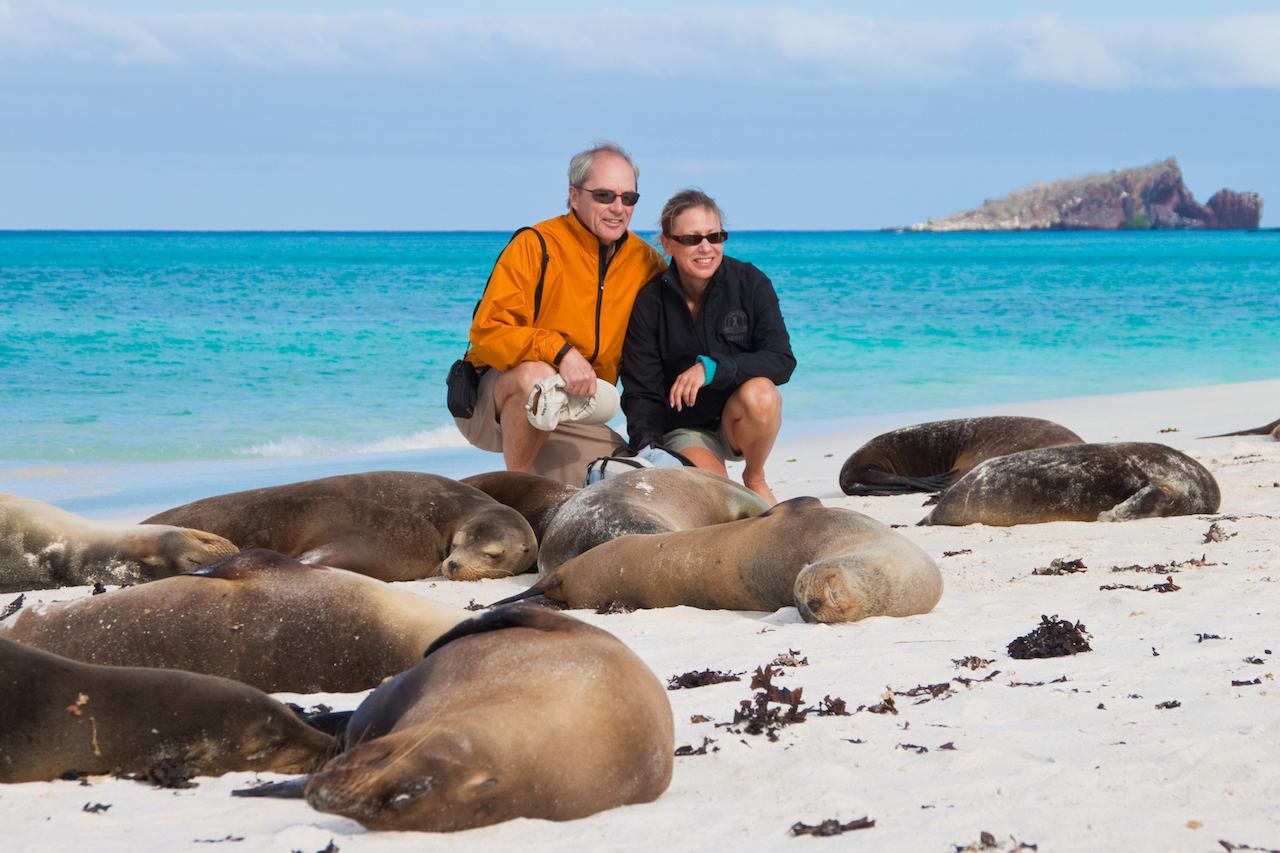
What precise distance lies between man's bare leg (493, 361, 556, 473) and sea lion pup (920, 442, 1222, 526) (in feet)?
7.86

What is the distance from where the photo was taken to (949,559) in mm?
6008

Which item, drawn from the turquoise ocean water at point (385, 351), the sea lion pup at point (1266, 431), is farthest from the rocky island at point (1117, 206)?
the sea lion pup at point (1266, 431)

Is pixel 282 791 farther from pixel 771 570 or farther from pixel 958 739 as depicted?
pixel 771 570

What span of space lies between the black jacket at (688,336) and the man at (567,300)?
165 mm

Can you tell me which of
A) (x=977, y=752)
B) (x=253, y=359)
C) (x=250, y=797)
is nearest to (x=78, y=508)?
(x=250, y=797)

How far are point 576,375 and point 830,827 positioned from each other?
480 centimetres

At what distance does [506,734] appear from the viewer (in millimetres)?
2486

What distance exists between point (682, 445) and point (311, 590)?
4135mm

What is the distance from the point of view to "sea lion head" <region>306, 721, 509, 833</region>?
2375mm

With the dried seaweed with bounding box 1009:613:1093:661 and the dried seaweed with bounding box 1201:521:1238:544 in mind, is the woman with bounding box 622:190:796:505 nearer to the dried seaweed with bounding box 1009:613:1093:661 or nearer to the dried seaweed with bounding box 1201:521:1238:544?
the dried seaweed with bounding box 1201:521:1238:544

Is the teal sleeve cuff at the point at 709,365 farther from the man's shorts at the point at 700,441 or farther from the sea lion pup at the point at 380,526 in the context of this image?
the sea lion pup at the point at 380,526

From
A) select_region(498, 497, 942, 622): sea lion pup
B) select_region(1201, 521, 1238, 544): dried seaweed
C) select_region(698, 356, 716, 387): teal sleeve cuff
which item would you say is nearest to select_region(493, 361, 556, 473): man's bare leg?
→ select_region(698, 356, 716, 387): teal sleeve cuff

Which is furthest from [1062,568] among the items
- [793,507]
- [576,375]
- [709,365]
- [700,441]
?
[576,375]

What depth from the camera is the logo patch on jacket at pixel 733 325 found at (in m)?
7.55
